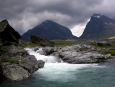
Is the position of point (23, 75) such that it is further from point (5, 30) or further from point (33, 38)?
point (33, 38)

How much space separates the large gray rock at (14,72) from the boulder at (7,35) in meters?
12.7

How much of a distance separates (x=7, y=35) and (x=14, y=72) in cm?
1959

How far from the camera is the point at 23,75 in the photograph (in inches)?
1711

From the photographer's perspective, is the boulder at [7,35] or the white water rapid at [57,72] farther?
the boulder at [7,35]

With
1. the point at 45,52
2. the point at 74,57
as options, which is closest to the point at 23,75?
the point at 74,57

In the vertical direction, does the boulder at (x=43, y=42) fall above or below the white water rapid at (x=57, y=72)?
above

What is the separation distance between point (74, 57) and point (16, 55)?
31459 millimetres

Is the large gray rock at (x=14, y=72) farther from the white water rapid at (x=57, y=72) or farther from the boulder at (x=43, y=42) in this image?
the boulder at (x=43, y=42)

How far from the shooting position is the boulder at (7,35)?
176ft

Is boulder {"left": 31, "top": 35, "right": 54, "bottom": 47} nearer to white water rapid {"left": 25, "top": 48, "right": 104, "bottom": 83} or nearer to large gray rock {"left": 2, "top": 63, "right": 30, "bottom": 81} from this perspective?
white water rapid {"left": 25, "top": 48, "right": 104, "bottom": 83}

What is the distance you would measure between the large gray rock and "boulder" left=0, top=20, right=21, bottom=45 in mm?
12728

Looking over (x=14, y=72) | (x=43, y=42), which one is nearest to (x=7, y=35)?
(x=14, y=72)

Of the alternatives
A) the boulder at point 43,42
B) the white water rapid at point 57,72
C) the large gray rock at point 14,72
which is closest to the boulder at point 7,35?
the large gray rock at point 14,72

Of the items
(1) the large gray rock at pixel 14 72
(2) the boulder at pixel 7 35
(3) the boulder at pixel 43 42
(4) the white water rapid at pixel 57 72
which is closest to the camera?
(1) the large gray rock at pixel 14 72
